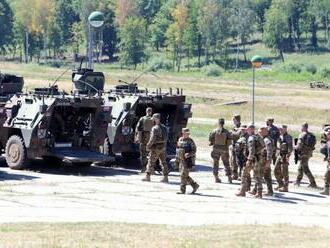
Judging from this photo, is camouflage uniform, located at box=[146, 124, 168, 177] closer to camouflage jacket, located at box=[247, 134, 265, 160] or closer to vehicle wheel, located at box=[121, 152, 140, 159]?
camouflage jacket, located at box=[247, 134, 265, 160]

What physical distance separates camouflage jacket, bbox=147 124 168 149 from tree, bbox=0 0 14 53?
92.0 metres

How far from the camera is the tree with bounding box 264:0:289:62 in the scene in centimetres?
11012

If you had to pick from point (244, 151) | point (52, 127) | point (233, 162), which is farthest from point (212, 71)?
point (244, 151)

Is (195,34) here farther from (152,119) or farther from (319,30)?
(152,119)

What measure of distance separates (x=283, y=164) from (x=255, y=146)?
1.79m

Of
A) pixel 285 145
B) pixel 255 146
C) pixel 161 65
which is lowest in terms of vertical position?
pixel 161 65

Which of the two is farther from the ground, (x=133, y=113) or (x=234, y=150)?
(x=133, y=113)

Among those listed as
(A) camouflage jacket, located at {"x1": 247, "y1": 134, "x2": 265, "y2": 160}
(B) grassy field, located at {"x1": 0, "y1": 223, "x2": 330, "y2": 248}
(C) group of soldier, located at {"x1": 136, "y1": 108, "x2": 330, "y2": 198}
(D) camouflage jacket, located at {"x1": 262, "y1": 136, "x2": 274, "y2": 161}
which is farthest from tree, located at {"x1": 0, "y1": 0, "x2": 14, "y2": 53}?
(B) grassy field, located at {"x1": 0, "y1": 223, "x2": 330, "y2": 248}

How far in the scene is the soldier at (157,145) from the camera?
2334 centimetres

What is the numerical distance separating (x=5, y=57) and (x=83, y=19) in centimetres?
1116

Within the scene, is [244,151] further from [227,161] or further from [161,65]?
[161,65]

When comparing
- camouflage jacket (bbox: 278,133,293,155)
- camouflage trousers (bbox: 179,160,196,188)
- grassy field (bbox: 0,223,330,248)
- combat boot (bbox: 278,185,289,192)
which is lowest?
combat boot (bbox: 278,185,289,192)

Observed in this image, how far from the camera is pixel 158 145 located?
23.5 metres

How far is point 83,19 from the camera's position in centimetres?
11619
